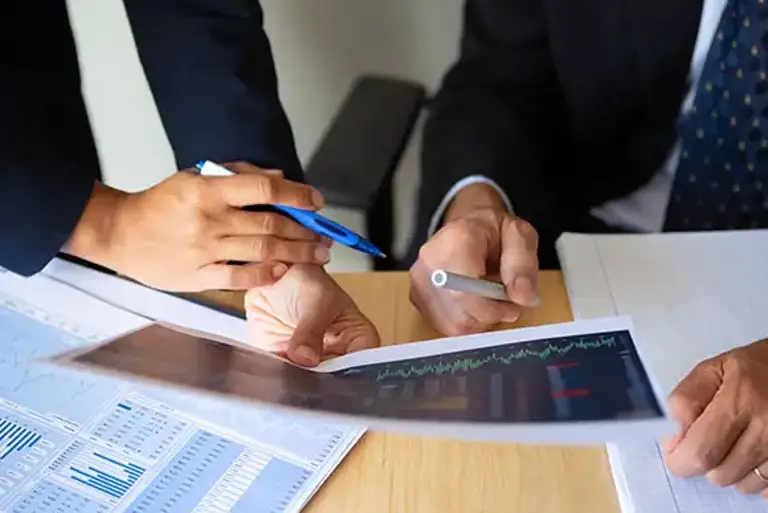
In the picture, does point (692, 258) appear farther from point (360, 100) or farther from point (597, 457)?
point (360, 100)

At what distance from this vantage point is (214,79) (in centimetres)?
85

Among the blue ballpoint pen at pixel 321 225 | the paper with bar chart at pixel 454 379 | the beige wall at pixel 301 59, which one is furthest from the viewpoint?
the beige wall at pixel 301 59

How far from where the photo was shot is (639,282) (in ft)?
2.63

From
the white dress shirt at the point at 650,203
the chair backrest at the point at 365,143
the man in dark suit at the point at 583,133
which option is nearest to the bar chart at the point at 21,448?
the man in dark suit at the point at 583,133

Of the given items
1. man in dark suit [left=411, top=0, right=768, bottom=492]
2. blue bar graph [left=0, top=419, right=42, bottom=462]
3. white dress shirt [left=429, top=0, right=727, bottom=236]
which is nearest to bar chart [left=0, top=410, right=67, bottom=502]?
blue bar graph [left=0, top=419, right=42, bottom=462]

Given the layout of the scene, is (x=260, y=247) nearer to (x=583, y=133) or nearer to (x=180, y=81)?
(x=180, y=81)

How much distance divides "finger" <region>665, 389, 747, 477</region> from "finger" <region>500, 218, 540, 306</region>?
175 mm

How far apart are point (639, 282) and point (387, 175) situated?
0.35 metres

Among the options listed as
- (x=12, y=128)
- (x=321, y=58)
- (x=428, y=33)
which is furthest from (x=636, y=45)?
(x=12, y=128)

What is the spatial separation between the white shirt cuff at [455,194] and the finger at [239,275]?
220 mm

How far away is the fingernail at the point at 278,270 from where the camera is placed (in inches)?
29.5

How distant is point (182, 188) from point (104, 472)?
0.24 meters

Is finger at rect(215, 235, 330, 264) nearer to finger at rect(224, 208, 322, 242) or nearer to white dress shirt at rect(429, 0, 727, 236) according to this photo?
finger at rect(224, 208, 322, 242)

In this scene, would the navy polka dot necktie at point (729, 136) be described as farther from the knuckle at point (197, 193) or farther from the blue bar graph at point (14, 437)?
the blue bar graph at point (14, 437)
